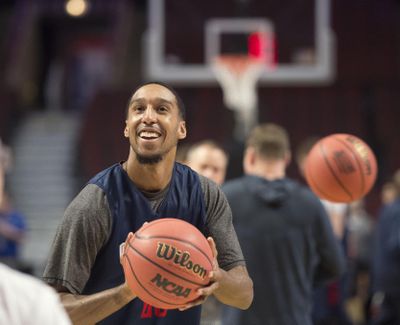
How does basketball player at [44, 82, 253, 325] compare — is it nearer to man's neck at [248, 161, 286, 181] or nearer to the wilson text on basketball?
the wilson text on basketball

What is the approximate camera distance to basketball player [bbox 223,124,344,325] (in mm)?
4113

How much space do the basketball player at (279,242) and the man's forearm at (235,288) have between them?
108 cm

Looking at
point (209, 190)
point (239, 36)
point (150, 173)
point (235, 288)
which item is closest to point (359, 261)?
point (239, 36)

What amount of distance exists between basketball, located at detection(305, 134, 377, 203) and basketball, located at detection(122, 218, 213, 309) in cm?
166

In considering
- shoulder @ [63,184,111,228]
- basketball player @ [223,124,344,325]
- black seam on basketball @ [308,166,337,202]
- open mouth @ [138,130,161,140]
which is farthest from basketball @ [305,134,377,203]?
shoulder @ [63,184,111,228]

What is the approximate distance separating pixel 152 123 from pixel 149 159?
4.9 inches

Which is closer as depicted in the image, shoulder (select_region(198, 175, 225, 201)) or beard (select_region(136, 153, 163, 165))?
beard (select_region(136, 153, 163, 165))

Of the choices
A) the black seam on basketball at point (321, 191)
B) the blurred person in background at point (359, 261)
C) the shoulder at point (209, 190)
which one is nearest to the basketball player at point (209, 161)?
the black seam on basketball at point (321, 191)

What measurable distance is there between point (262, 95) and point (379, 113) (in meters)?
2.30

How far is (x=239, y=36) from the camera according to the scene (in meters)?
13.0

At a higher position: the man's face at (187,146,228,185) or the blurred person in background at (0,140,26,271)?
the man's face at (187,146,228,185)

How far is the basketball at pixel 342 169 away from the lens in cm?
411

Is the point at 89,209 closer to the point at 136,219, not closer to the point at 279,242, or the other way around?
the point at 136,219

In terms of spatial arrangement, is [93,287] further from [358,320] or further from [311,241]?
[358,320]
